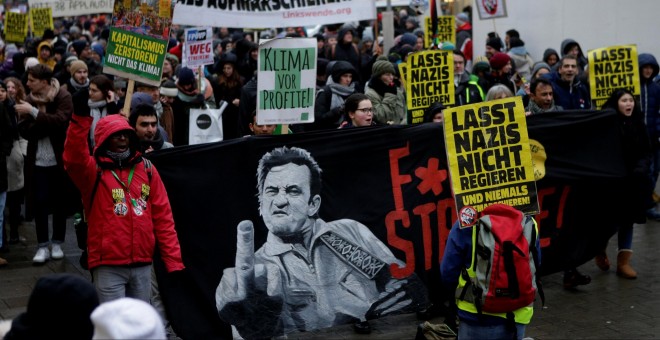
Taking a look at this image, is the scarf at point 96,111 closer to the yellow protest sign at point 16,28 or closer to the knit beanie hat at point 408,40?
the knit beanie hat at point 408,40

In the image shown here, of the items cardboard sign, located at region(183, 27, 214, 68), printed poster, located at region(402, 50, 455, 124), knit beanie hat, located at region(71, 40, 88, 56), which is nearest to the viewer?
printed poster, located at region(402, 50, 455, 124)

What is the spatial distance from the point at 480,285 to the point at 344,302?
6.87 ft

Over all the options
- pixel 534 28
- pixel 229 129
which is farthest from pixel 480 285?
pixel 534 28

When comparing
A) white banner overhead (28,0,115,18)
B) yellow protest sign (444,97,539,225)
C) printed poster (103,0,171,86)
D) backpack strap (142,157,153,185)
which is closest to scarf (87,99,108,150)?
printed poster (103,0,171,86)

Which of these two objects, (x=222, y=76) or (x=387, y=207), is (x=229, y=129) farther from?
(x=387, y=207)

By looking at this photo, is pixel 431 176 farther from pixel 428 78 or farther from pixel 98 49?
pixel 98 49

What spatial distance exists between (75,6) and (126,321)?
16282 mm

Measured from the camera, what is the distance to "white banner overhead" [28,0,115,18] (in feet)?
58.7

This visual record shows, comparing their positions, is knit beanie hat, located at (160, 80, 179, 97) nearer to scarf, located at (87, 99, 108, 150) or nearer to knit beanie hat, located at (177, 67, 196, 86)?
knit beanie hat, located at (177, 67, 196, 86)

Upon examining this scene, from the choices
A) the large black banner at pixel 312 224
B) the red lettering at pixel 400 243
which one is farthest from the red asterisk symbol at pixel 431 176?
the red lettering at pixel 400 243

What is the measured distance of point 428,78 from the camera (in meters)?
9.78

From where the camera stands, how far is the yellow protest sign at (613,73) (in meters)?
9.77

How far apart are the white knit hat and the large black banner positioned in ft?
11.6

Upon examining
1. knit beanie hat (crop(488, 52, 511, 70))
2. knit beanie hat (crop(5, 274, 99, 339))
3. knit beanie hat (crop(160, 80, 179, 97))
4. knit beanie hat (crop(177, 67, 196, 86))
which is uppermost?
knit beanie hat (crop(488, 52, 511, 70))
